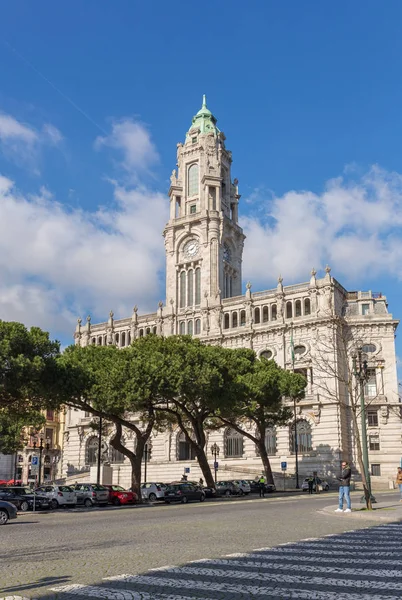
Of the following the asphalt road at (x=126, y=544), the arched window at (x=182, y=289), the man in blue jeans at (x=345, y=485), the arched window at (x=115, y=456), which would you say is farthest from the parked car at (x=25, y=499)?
the arched window at (x=182, y=289)

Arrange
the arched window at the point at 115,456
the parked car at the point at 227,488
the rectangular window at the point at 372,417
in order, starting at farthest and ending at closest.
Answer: the arched window at the point at 115,456 → the rectangular window at the point at 372,417 → the parked car at the point at 227,488

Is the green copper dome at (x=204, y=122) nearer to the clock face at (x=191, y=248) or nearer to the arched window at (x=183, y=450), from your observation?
the clock face at (x=191, y=248)

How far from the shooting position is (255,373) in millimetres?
50562

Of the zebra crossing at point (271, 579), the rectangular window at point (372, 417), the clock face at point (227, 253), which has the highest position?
the clock face at point (227, 253)

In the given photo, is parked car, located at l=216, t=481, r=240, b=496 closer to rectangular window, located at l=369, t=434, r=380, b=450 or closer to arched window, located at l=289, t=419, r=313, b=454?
arched window, located at l=289, t=419, r=313, b=454

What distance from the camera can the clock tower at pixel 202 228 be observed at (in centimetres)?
7438

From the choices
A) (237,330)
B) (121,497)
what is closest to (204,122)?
(237,330)

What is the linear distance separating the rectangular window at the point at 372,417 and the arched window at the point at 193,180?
36178mm

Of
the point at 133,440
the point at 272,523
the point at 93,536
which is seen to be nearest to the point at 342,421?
the point at 133,440

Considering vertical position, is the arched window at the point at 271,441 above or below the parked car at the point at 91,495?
above

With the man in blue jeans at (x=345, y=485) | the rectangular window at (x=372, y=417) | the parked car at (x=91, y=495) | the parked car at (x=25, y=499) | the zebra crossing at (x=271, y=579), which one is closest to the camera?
the zebra crossing at (x=271, y=579)

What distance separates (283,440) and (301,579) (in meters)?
55.8

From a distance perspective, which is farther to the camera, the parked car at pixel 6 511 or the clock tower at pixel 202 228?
the clock tower at pixel 202 228

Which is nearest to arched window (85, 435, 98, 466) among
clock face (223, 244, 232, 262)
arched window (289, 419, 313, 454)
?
arched window (289, 419, 313, 454)
